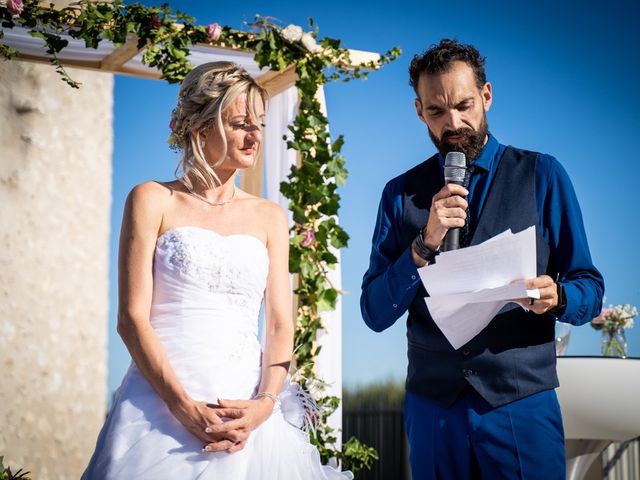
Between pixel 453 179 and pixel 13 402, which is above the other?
pixel 453 179

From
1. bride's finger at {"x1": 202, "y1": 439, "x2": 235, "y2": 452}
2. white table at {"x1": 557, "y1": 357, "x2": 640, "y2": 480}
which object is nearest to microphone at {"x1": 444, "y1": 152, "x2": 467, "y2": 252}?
bride's finger at {"x1": 202, "y1": 439, "x2": 235, "y2": 452}

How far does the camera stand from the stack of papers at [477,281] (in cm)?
169

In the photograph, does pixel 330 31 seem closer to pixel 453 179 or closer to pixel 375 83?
pixel 375 83

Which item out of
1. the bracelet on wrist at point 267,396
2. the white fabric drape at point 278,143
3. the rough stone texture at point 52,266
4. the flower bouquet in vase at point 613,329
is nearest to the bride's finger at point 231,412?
the bracelet on wrist at point 267,396

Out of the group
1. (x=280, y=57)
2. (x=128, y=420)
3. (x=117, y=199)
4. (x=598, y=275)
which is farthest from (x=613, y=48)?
(x=128, y=420)

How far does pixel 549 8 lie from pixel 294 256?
355 centimetres

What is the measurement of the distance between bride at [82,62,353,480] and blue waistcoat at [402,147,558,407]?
42cm

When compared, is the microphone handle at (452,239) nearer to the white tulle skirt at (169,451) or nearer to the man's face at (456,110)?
the man's face at (456,110)

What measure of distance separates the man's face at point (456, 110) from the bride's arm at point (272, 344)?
1.90ft

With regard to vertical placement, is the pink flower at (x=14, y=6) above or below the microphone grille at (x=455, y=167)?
above

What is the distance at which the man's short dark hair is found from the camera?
6.52 feet

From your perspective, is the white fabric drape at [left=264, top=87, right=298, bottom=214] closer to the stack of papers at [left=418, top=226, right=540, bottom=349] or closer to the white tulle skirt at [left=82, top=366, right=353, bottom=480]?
the white tulle skirt at [left=82, top=366, right=353, bottom=480]

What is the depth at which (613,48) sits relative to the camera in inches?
232

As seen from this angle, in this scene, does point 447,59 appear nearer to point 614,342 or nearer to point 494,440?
point 494,440
